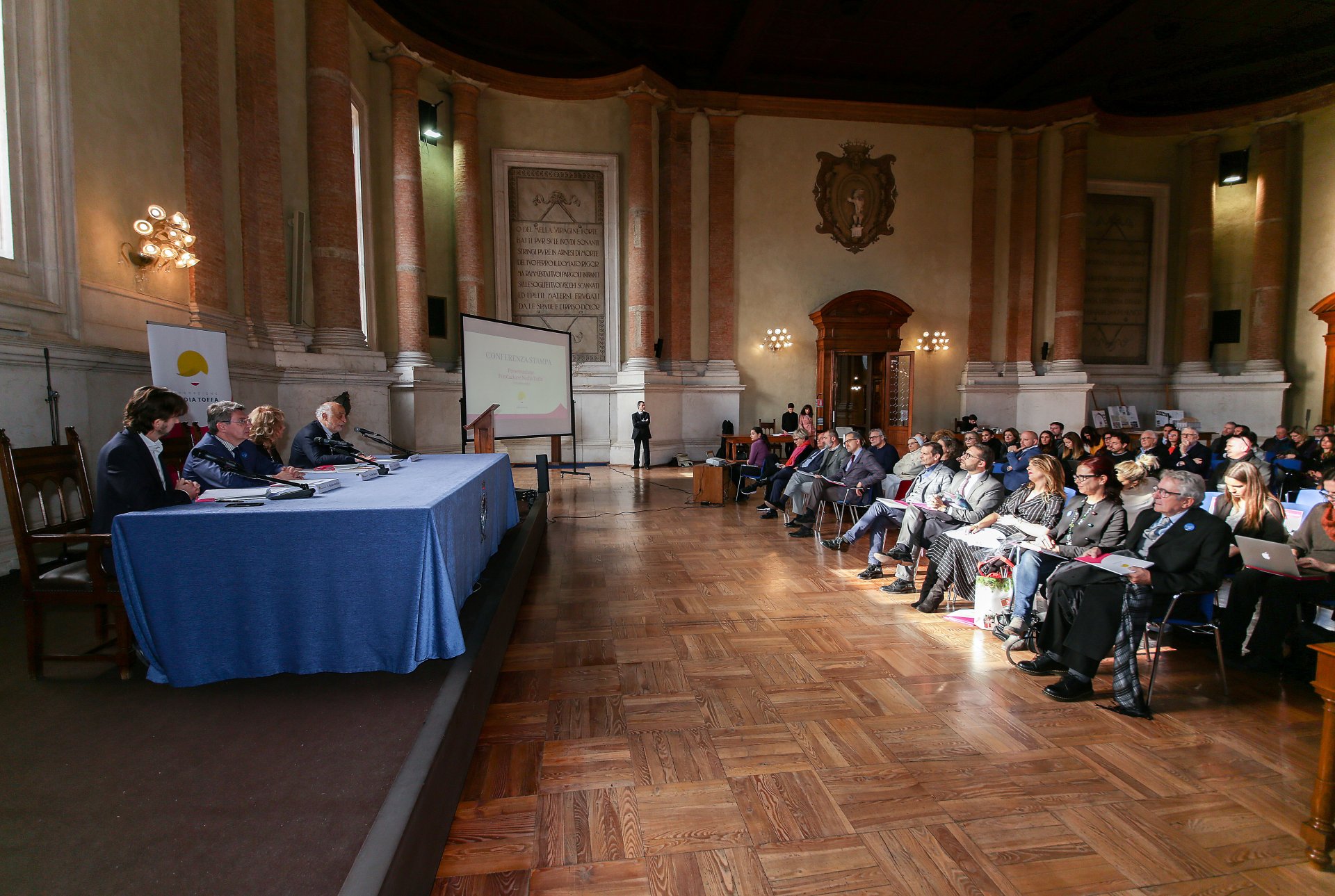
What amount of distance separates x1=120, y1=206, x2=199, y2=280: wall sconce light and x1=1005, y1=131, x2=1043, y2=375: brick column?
13688mm

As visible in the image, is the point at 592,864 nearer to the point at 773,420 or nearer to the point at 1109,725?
the point at 1109,725

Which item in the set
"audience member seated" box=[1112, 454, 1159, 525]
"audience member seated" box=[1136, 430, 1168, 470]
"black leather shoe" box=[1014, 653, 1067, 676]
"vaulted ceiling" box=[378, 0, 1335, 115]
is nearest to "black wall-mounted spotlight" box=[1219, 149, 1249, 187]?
"vaulted ceiling" box=[378, 0, 1335, 115]

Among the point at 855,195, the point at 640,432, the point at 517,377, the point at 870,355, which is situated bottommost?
the point at 640,432

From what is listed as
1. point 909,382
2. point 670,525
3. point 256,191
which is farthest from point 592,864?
point 909,382

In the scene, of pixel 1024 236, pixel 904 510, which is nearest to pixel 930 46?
pixel 1024 236

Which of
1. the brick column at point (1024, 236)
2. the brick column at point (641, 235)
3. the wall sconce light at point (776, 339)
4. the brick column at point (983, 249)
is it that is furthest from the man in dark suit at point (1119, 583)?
the brick column at point (1024, 236)

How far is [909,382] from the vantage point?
1309 cm

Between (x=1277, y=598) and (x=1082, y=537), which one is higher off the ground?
(x=1082, y=537)

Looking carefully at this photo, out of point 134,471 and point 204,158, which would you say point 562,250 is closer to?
point 204,158

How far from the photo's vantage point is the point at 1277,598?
3.19m

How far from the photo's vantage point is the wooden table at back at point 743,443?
35.2ft

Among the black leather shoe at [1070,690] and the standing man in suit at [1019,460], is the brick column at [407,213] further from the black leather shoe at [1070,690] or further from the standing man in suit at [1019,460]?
the black leather shoe at [1070,690]

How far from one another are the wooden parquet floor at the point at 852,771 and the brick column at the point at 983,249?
1118 cm

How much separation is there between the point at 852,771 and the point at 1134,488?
9.60ft
